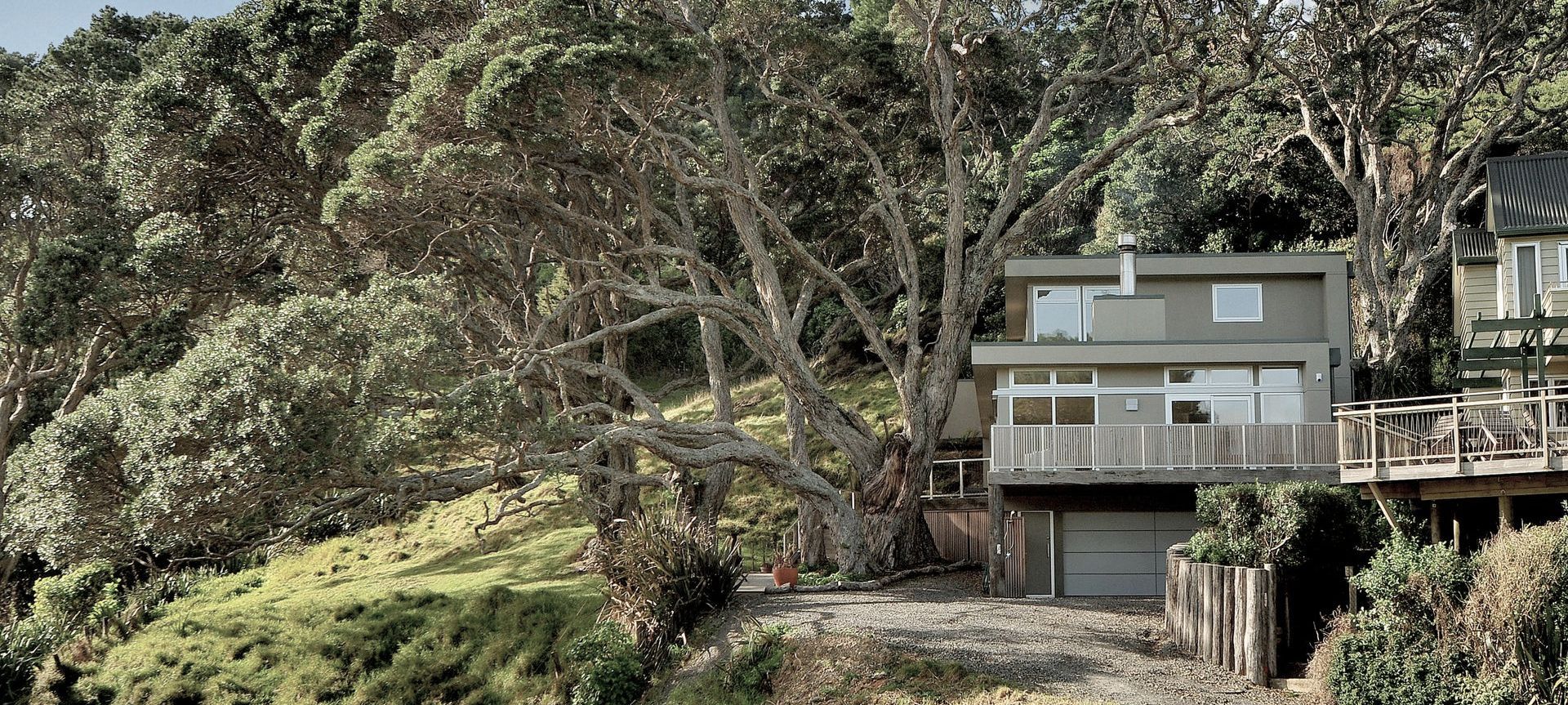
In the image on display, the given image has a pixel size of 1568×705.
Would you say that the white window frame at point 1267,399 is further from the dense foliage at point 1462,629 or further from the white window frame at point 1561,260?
the dense foliage at point 1462,629

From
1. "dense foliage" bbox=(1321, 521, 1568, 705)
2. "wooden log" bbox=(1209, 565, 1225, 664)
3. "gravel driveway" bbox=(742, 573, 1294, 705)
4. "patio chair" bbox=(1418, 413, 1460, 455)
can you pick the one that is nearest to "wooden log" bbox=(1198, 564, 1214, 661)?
"wooden log" bbox=(1209, 565, 1225, 664)

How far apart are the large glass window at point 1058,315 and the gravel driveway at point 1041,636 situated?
628 centimetres

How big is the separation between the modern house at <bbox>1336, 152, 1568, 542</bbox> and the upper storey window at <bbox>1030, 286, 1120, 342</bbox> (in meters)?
7.09

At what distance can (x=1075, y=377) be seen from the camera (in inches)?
1046

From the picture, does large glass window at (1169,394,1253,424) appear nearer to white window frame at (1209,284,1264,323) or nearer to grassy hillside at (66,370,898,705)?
white window frame at (1209,284,1264,323)

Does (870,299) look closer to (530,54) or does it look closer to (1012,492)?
(1012,492)

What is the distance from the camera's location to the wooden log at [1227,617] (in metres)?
17.1

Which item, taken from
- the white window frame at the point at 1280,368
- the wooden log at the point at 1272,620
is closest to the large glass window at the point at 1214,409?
the white window frame at the point at 1280,368

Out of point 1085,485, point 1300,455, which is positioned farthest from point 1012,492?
point 1300,455

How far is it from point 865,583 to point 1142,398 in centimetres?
660

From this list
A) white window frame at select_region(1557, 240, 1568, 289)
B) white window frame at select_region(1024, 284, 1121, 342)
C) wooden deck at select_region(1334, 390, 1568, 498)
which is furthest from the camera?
white window frame at select_region(1024, 284, 1121, 342)

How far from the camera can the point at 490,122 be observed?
75.6 feet

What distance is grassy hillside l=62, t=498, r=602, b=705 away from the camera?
24031mm

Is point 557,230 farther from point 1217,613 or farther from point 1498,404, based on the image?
point 1498,404
